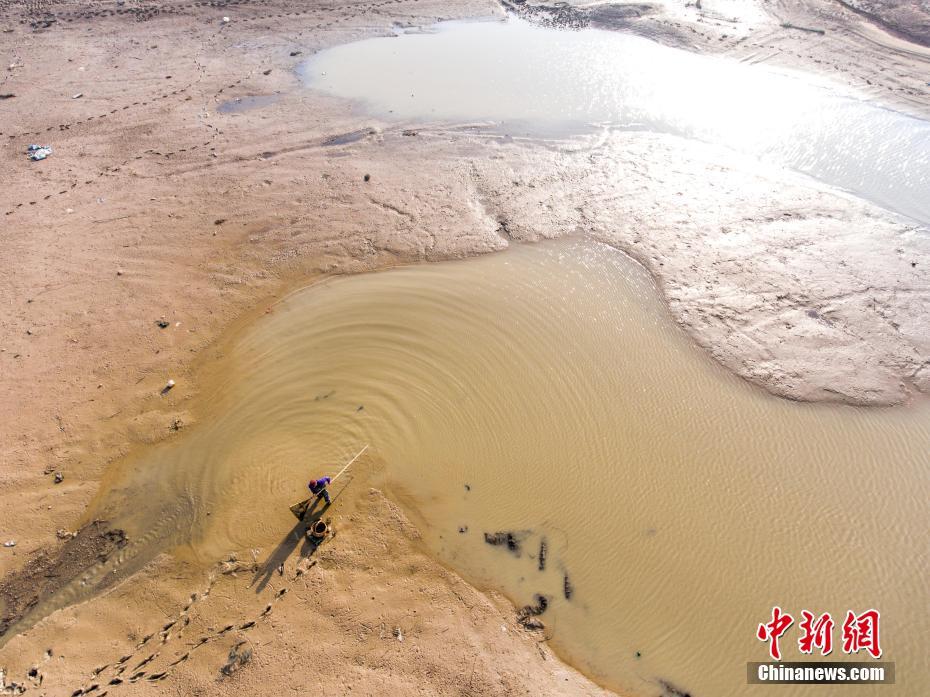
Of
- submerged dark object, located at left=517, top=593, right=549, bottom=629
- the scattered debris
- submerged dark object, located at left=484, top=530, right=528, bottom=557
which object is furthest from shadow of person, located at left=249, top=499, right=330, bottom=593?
the scattered debris

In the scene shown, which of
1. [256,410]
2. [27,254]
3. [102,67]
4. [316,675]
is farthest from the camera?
[102,67]

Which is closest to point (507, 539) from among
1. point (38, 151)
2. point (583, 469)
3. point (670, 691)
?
point (583, 469)

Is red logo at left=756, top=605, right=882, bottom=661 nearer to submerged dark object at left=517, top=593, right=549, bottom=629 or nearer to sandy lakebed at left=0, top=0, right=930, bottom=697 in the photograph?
sandy lakebed at left=0, top=0, right=930, bottom=697

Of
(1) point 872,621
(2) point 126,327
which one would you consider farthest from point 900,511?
(2) point 126,327

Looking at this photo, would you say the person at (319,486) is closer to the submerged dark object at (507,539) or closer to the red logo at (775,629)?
the submerged dark object at (507,539)

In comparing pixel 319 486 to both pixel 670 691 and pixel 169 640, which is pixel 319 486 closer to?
pixel 169 640

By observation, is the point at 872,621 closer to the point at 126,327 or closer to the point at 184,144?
the point at 126,327
